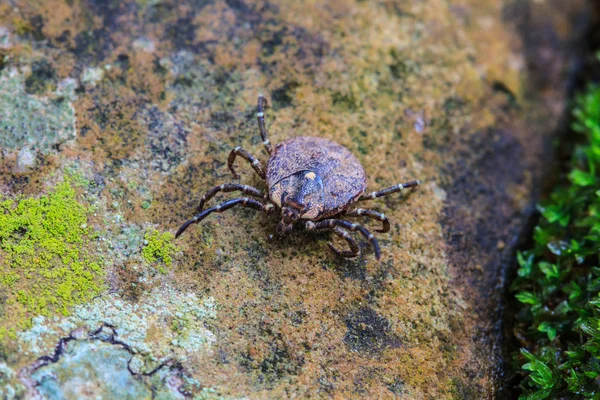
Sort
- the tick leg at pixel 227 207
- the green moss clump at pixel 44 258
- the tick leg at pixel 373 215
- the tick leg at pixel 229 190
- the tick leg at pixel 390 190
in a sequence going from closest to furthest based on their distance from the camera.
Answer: the green moss clump at pixel 44 258, the tick leg at pixel 227 207, the tick leg at pixel 229 190, the tick leg at pixel 373 215, the tick leg at pixel 390 190

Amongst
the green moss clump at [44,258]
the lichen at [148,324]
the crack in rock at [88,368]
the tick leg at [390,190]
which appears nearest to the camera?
the crack in rock at [88,368]

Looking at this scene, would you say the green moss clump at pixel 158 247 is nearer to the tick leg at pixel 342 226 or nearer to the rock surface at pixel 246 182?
the rock surface at pixel 246 182

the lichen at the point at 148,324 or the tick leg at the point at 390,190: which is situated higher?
the tick leg at the point at 390,190

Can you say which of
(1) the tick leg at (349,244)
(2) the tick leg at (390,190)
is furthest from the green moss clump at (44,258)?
(2) the tick leg at (390,190)

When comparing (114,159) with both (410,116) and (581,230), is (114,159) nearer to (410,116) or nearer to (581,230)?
(410,116)

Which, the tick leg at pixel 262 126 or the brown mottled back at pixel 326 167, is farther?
the tick leg at pixel 262 126

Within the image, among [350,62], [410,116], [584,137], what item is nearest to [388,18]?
[350,62]

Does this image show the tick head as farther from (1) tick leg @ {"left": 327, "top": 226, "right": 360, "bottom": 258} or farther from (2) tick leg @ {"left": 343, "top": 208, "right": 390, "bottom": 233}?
(2) tick leg @ {"left": 343, "top": 208, "right": 390, "bottom": 233}
